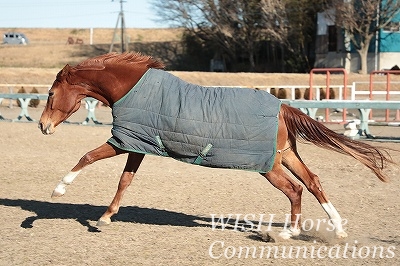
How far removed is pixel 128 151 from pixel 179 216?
1354 mm

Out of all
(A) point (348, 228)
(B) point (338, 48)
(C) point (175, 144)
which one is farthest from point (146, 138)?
(B) point (338, 48)

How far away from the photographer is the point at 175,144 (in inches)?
277

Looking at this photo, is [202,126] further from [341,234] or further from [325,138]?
[341,234]

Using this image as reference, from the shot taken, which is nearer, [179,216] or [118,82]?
[118,82]

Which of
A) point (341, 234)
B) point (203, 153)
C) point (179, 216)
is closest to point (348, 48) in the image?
point (179, 216)

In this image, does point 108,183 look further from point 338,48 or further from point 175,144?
point 338,48

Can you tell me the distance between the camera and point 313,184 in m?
7.26

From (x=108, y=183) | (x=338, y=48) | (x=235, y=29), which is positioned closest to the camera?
(x=108, y=183)

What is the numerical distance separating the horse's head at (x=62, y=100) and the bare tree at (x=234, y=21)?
4453 cm

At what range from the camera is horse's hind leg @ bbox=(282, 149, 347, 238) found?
707cm

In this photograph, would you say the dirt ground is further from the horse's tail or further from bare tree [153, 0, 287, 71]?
bare tree [153, 0, 287, 71]

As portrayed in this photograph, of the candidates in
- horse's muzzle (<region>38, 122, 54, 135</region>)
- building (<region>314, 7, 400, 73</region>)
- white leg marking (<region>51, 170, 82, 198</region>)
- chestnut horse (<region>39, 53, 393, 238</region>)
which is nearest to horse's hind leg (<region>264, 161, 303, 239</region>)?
chestnut horse (<region>39, 53, 393, 238</region>)

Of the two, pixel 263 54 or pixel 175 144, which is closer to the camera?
pixel 175 144

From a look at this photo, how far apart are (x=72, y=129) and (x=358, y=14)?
32.1 meters
